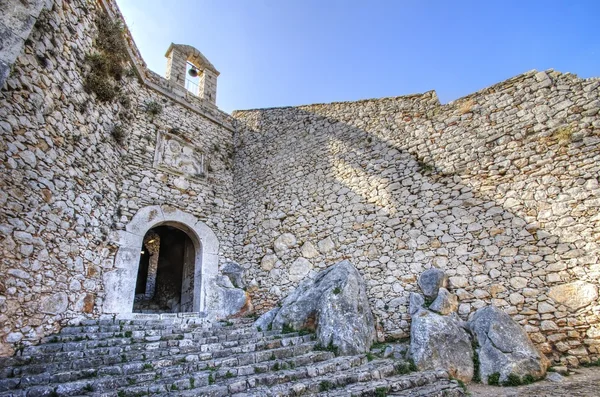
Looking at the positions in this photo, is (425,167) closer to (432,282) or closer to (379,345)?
(432,282)

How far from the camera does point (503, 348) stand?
4.16m

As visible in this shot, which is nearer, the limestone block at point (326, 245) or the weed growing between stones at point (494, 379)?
the weed growing between stones at point (494, 379)

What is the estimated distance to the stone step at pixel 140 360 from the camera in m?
3.22

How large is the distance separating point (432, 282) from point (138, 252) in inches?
209

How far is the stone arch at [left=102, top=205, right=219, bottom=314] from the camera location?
5.54 meters

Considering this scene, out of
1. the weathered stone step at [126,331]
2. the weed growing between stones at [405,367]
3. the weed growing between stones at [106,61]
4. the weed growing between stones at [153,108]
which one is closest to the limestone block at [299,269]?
the weathered stone step at [126,331]

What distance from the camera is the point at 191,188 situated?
759cm

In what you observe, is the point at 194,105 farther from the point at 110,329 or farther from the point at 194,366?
the point at 194,366

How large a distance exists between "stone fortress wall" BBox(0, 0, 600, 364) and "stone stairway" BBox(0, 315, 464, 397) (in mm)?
587

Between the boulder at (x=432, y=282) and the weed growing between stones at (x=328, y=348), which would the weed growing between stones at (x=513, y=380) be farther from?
the weed growing between stones at (x=328, y=348)

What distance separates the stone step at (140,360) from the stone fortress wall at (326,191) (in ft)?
2.32

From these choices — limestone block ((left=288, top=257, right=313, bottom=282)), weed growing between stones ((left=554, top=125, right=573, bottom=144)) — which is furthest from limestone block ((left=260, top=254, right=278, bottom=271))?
weed growing between stones ((left=554, top=125, right=573, bottom=144))

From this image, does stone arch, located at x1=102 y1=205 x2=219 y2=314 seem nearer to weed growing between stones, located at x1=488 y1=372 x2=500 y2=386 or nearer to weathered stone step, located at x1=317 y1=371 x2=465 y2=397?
weathered stone step, located at x1=317 y1=371 x2=465 y2=397

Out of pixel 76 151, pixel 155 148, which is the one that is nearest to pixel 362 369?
pixel 76 151
